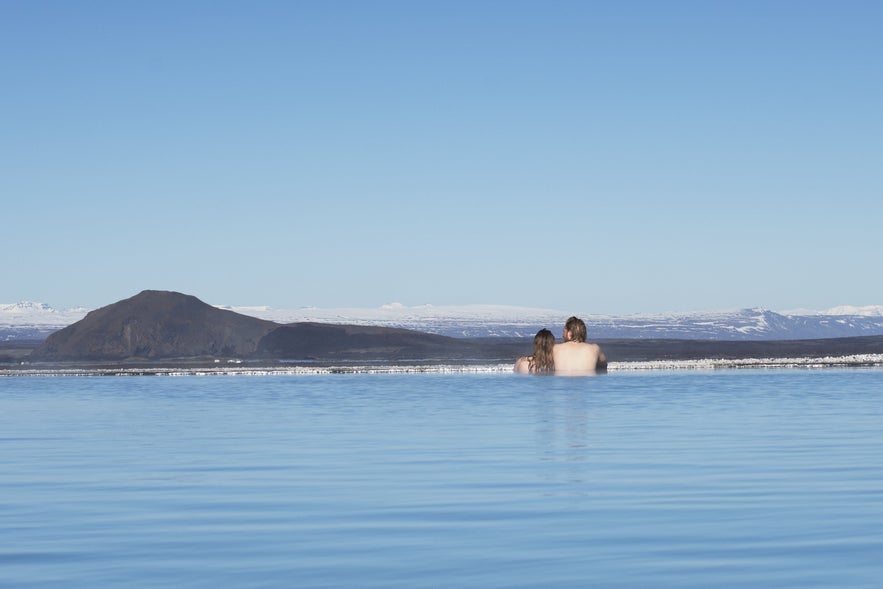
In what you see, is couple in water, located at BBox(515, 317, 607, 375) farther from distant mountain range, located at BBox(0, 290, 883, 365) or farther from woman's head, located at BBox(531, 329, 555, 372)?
distant mountain range, located at BBox(0, 290, 883, 365)

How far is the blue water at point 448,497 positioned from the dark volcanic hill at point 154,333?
44600 millimetres

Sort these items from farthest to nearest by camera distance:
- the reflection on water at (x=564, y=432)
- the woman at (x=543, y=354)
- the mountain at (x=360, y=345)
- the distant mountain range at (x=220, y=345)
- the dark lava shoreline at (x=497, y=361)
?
the mountain at (x=360, y=345) < the distant mountain range at (x=220, y=345) < the dark lava shoreline at (x=497, y=361) < the woman at (x=543, y=354) < the reflection on water at (x=564, y=432)

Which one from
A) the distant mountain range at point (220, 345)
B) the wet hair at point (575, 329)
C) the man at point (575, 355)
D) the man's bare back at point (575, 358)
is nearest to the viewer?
the wet hair at point (575, 329)

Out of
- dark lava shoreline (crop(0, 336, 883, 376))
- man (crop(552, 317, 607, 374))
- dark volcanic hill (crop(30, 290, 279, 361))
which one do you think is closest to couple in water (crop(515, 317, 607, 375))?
man (crop(552, 317, 607, 374))

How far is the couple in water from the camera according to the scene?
3241 cm

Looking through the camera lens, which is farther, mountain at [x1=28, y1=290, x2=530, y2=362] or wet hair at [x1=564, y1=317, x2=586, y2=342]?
mountain at [x1=28, y1=290, x2=530, y2=362]

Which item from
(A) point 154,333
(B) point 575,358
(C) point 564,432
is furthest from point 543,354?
(A) point 154,333

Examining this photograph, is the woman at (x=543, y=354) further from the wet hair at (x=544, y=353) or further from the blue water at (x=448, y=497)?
the blue water at (x=448, y=497)

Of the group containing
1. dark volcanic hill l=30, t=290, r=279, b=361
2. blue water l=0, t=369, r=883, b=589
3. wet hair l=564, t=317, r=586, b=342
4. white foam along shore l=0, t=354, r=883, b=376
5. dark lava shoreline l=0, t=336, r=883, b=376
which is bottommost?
blue water l=0, t=369, r=883, b=589

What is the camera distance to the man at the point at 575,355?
32.3 metres

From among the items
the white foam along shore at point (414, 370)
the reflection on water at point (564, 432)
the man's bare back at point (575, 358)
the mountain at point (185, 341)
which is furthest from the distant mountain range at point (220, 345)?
the reflection on water at point (564, 432)

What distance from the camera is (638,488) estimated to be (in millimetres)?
11406

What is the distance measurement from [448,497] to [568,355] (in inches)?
850

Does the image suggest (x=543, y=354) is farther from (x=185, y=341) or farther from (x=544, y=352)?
(x=185, y=341)
